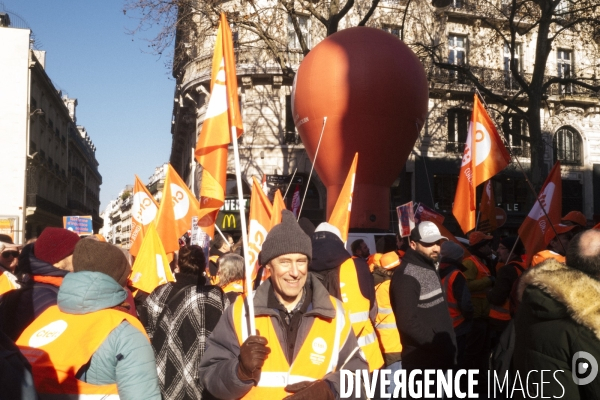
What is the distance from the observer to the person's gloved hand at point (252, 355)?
267 centimetres

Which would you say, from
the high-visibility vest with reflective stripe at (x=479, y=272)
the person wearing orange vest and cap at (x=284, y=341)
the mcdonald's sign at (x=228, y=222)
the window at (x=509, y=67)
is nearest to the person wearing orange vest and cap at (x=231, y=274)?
the person wearing orange vest and cap at (x=284, y=341)

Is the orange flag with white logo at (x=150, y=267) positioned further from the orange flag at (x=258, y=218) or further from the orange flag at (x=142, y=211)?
the orange flag at (x=142, y=211)

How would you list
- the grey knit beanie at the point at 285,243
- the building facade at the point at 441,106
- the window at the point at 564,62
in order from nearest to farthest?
1. the grey knit beanie at the point at 285,243
2. the building facade at the point at 441,106
3. the window at the point at 564,62

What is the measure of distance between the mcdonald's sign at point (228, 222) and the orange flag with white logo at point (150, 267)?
16.6 meters

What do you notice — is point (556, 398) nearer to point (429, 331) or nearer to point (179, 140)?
point (429, 331)

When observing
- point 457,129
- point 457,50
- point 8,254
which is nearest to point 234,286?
point 8,254

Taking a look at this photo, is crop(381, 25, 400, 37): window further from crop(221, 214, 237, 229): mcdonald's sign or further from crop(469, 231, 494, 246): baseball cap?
crop(469, 231, 494, 246): baseball cap

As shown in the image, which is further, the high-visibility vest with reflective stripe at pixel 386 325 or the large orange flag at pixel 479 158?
the large orange flag at pixel 479 158

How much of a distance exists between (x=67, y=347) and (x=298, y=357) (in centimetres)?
99

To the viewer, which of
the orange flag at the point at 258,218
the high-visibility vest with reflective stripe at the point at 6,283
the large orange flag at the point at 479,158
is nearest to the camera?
the high-visibility vest with reflective stripe at the point at 6,283

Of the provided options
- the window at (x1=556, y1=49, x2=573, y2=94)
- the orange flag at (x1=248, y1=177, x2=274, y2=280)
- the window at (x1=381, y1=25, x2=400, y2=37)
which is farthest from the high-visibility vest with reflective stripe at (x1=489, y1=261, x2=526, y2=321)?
the window at (x1=556, y1=49, x2=573, y2=94)

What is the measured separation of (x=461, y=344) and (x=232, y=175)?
768 inches

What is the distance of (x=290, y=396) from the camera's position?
2.70 meters

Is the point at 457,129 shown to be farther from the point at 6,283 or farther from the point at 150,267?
the point at 6,283
